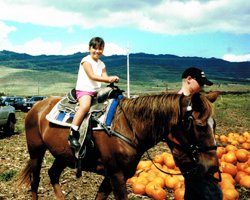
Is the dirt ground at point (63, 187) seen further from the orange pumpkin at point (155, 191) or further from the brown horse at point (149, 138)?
the brown horse at point (149, 138)

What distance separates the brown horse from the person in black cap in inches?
18.0

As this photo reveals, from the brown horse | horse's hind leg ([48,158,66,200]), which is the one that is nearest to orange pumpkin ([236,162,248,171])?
the brown horse

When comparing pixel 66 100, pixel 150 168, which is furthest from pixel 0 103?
pixel 66 100

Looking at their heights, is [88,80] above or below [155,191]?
above

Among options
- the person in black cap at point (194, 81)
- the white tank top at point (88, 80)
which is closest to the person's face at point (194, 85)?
the person in black cap at point (194, 81)

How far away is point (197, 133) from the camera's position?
436cm

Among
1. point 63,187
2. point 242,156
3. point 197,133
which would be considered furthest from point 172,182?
point 197,133

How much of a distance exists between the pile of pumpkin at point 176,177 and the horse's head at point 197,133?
7.03ft

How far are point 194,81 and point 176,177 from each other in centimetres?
347

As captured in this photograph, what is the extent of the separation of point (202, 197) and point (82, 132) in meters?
2.02

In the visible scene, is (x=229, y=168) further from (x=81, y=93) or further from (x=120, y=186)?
(x=81, y=93)

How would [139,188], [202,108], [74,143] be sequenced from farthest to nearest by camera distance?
[139,188], [74,143], [202,108]

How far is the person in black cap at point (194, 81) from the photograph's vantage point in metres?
5.09

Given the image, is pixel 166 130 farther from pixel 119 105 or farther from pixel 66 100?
pixel 66 100
